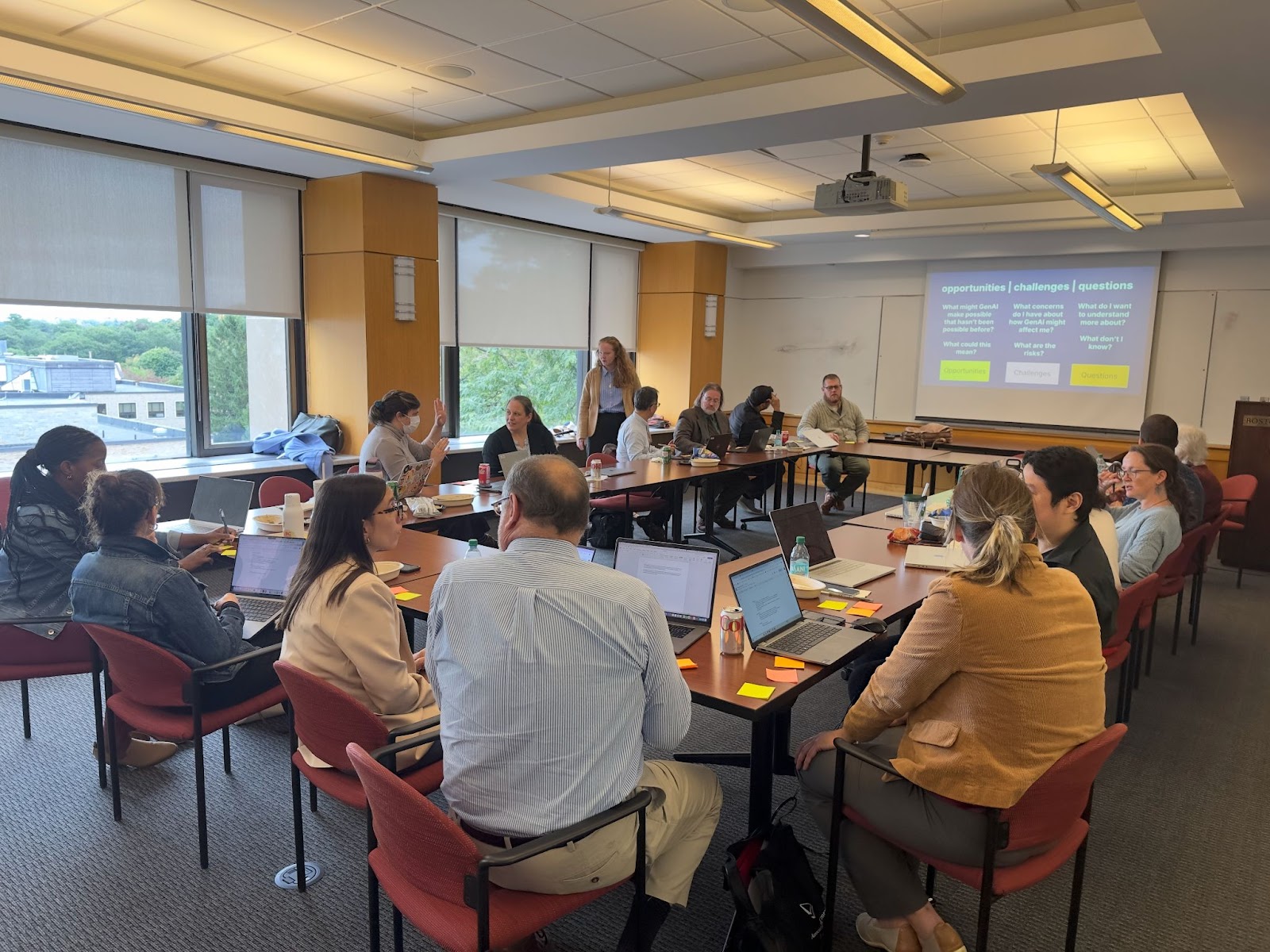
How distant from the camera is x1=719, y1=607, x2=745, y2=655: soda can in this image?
2455 mm

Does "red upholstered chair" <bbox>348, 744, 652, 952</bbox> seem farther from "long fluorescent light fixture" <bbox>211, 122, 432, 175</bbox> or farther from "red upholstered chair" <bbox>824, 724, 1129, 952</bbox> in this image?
"long fluorescent light fixture" <bbox>211, 122, 432, 175</bbox>

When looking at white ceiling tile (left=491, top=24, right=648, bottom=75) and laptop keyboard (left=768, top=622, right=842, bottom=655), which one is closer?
laptop keyboard (left=768, top=622, right=842, bottom=655)

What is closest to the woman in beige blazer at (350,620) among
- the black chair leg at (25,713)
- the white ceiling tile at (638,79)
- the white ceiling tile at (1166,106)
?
the black chair leg at (25,713)

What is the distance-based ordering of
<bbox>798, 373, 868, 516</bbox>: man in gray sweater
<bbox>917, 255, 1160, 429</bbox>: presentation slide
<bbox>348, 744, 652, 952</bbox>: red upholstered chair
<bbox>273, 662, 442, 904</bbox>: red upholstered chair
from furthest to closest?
1. <bbox>917, 255, 1160, 429</bbox>: presentation slide
2. <bbox>798, 373, 868, 516</bbox>: man in gray sweater
3. <bbox>273, 662, 442, 904</bbox>: red upholstered chair
4. <bbox>348, 744, 652, 952</bbox>: red upholstered chair

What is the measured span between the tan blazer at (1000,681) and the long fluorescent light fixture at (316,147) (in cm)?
462

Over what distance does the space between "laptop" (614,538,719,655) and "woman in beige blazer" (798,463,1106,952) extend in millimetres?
683

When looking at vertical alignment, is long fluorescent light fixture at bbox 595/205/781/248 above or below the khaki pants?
above

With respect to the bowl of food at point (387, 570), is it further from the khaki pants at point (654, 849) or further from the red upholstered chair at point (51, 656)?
the khaki pants at point (654, 849)

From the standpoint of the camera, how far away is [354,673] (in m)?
2.23

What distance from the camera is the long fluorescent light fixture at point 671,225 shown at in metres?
7.25

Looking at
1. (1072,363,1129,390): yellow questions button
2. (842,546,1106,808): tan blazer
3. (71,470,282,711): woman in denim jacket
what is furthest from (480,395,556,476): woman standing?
(1072,363,1129,390): yellow questions button

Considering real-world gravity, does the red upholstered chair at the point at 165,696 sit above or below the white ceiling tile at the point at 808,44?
below

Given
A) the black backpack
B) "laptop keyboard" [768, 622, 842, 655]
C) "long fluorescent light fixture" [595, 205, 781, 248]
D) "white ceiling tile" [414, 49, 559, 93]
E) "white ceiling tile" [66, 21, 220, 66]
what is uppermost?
"white ceiling tile" [66, 21, 220, 66]

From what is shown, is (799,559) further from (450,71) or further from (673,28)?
(450,71)
